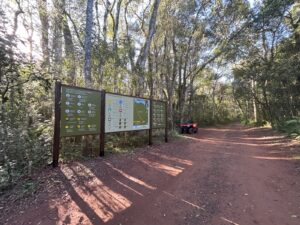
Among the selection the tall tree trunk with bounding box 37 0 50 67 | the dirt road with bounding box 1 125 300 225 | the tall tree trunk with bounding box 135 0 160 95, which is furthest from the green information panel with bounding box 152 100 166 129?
the tall tree trunk with bounding box 37 0 50 67

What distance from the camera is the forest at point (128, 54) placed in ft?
14.0

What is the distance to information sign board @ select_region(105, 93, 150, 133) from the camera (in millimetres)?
6160

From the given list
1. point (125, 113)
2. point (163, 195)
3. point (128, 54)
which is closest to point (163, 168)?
point (163, 195)

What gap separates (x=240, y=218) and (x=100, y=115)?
4299 millimetres

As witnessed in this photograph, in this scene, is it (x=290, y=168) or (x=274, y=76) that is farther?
(x=274, y=76)

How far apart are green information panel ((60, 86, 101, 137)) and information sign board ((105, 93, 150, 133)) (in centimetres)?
47

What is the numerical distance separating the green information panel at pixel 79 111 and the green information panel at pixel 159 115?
3375 mm

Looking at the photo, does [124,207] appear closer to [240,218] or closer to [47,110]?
[240,218]

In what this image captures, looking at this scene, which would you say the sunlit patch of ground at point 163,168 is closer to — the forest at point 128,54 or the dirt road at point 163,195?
the dirt road at point 163,195

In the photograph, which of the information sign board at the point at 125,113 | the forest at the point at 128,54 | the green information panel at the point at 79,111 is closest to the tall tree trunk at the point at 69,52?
the forest at the point at 128,54

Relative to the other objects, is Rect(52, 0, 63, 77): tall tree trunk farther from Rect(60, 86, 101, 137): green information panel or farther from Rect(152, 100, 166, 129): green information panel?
Rect(152, 100, 166, 129): green information panel

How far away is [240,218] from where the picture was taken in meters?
2.74

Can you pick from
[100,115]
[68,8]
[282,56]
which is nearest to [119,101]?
[100,115]

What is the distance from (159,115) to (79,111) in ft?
15.0
